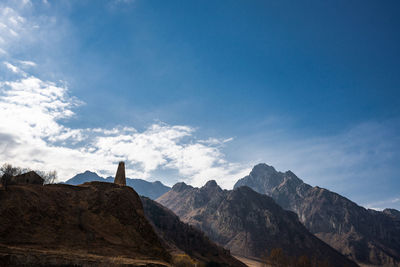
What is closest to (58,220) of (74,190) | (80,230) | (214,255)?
(80,230)

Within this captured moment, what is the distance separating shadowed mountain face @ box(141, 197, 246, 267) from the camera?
12712 cm

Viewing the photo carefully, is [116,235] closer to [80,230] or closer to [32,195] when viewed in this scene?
[80,230]

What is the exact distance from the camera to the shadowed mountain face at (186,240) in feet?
417

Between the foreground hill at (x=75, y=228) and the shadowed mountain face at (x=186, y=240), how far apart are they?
7029 cm

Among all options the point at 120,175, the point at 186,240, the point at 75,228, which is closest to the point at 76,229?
the point at 75,228

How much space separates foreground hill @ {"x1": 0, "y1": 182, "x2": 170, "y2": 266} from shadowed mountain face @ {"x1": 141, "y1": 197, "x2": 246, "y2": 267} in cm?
7029

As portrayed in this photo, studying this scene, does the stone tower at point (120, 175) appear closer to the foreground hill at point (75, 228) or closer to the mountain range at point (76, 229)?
the mountain range at point (76, 229)

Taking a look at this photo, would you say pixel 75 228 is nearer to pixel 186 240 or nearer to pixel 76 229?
pixel 76 229

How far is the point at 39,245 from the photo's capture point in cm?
3997

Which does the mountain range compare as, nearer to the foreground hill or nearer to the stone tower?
the foreground hill

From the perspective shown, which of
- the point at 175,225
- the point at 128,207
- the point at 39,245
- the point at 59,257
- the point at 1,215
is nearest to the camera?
the point at 59,257

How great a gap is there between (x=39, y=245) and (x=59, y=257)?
5799 millimetres

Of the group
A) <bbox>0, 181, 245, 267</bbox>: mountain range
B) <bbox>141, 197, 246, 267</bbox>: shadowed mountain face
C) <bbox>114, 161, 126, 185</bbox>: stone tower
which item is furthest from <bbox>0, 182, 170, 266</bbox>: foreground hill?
<bbox>141, 197, 246, 267</bbox>: shadowed mountain face

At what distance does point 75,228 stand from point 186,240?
104m
